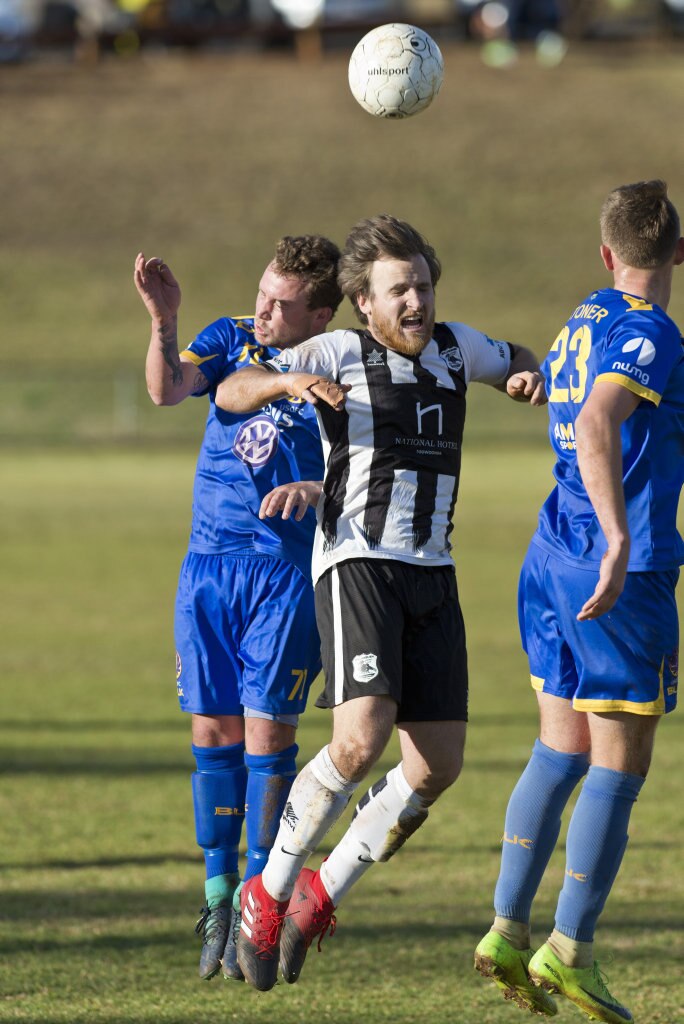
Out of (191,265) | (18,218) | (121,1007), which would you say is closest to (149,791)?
(121,1007)

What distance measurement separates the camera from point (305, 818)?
14.0 ft

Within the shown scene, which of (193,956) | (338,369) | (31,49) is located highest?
(31,49)

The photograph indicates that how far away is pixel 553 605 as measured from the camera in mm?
4316

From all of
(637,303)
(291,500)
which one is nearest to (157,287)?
(291,500)

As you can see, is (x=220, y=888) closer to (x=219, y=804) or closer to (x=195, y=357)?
(x=219, y=804)

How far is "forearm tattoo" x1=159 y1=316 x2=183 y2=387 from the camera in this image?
484 cm

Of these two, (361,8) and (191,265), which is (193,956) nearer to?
(191,265)

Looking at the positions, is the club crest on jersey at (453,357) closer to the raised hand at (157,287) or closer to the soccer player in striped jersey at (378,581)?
the soccer player in striped jersey at (378,581)

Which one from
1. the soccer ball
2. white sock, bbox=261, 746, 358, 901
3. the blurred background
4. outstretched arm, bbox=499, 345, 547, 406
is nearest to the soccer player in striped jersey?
white sock, bbox=261, 746, 358, 901

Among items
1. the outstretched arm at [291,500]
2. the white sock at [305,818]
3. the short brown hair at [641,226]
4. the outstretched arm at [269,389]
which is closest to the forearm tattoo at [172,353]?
the outstretched arm at [269,389]

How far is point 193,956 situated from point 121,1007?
0.65 metres

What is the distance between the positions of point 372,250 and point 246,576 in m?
1.23

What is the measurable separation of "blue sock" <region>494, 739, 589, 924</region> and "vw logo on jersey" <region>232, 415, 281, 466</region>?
1398mm

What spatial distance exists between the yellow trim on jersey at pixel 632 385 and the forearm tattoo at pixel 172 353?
152 cm
